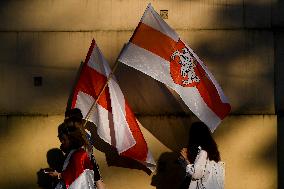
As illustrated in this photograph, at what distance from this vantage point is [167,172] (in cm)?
783

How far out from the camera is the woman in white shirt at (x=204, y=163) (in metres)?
6.76

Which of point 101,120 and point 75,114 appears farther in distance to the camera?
point 101,120

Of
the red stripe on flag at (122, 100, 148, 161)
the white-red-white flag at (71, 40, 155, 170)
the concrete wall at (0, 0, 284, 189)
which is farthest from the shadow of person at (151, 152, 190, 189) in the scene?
the red stripe on flag at (122, 100, 148, 161)

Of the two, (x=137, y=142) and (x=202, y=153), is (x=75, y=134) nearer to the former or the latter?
(x=137, y=142)

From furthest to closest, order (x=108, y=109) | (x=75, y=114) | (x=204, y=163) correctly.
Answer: (x=108, y=109)
(x=75, y=114)
(x=204, y=163)

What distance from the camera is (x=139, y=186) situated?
308 inches

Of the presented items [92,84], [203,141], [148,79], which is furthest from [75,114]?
[203,141]

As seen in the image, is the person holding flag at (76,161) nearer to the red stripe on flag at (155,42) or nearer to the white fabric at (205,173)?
the white fabric at (205,173)

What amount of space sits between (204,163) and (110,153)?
1.50m

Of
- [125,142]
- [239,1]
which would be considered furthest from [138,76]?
[239,1]

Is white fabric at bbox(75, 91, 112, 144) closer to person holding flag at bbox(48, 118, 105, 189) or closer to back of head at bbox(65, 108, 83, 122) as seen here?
back of head at bbox(65, 108, 83, 122)

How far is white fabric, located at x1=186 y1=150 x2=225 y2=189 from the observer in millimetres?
6746

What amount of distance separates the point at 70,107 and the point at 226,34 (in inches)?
82.3

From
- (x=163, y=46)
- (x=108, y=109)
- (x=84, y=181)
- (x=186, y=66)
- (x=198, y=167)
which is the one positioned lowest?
(x=84, y=181)
